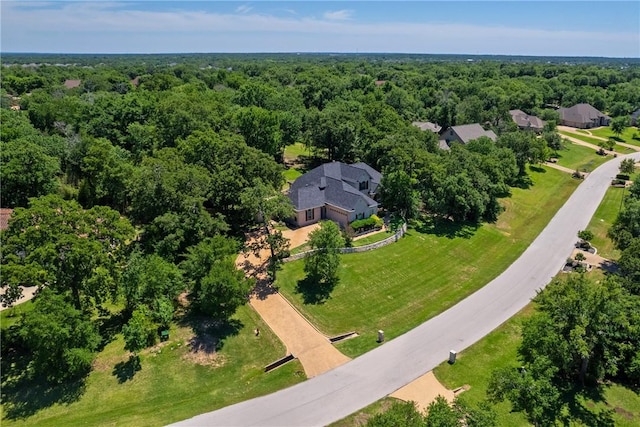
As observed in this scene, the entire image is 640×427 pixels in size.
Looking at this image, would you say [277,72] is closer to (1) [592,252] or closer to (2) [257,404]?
(1) [592,252]

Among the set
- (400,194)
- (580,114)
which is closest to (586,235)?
(400,194)

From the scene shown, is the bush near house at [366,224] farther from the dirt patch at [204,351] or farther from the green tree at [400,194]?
the dirt patch at [204,351]

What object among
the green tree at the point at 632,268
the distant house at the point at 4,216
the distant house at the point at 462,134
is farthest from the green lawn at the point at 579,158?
the distant house at the point at 4,216

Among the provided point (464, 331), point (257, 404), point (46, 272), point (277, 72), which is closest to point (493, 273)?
point (464, 331)

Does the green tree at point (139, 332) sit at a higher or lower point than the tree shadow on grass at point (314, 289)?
higher

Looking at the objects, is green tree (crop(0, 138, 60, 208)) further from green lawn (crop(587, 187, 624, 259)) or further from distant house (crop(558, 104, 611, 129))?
distant house (crop(558, 104, 611, 129))
